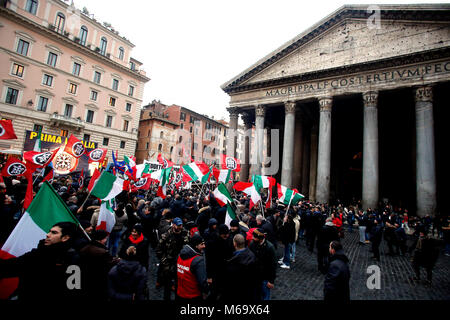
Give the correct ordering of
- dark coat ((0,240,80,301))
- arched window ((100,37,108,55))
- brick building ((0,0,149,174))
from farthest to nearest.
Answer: arched window ((100,37,108,55)), brick building ((0,0,149,174)), dark coat ((0,240,80,301))

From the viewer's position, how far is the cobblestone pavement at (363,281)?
4.92 m

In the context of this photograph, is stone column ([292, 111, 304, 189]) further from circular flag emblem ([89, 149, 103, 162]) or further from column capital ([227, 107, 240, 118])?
circular flag emblem ([89, 149, 103, 162])

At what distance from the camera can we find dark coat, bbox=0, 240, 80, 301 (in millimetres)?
2230

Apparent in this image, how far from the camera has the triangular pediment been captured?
13786mm

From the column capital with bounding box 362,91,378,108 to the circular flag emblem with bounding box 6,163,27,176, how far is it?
61.2 feet

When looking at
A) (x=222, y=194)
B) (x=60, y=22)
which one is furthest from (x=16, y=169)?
(x=60, y=22)

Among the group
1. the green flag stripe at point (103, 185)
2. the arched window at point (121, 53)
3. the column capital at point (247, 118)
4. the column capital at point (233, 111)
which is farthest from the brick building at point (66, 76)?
the green flag stripe at point (103, 185)

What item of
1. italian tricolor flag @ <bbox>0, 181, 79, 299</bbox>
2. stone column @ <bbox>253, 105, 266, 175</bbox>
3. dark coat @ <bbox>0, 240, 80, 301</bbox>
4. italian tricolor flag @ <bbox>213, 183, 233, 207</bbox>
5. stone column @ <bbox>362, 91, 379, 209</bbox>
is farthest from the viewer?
stone column @ <bbox>253, 105, 266, 175</bbox>

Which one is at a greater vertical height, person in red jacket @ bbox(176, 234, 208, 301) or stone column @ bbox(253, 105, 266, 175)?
stone column @ bbox(253, 105, 266, 175)

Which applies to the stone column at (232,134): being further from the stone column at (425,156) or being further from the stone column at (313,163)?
the stone column at (425,156)

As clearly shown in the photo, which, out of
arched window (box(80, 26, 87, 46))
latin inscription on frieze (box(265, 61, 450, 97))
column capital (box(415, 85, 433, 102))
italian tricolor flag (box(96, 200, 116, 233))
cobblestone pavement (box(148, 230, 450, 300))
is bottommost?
cobblestone pavement (box(148, 230, 450, 300))

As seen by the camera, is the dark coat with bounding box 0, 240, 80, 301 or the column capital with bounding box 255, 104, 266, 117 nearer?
the dark coat with bounding box 0, 240, 80, 301

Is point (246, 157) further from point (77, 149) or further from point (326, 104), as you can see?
point (77, 149)

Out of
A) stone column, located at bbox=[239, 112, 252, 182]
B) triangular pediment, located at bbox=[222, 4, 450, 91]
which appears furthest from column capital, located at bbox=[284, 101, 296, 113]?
stone column, located at bbox=[239, 112, 252, 182]
